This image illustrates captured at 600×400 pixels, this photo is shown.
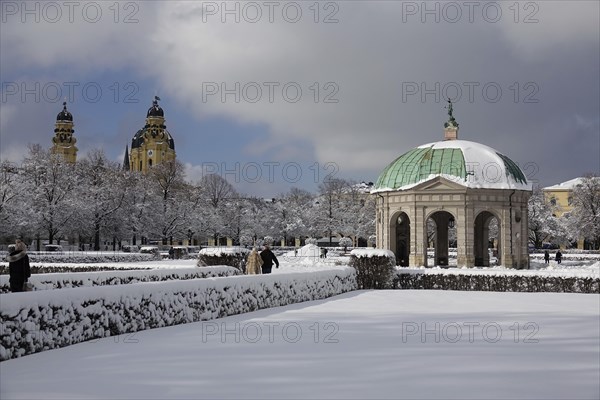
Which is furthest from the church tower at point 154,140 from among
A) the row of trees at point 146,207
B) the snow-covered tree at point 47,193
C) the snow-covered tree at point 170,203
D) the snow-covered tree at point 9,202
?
the snow-covered tree at point 9,202

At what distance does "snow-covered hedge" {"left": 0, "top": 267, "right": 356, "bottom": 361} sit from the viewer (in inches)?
392

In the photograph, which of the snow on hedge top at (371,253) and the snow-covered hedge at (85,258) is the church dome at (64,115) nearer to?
the snow-covered hedge at (85,258)

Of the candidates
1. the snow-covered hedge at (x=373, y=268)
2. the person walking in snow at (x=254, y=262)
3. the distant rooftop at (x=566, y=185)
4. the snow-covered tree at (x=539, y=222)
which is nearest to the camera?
the person walking in snow at (x=254, y=262)

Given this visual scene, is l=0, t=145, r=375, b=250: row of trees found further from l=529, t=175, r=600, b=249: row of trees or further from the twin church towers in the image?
the twin church towers

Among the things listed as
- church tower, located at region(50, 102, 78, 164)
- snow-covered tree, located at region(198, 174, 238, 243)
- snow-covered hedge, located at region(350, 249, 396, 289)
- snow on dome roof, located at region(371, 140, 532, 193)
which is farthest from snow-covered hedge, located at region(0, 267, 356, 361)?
church tower, located at region(50, 102, 78, 164)

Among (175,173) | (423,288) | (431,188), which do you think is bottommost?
(423,288)

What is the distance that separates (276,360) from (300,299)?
9.76m

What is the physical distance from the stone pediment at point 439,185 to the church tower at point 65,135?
87.1 m

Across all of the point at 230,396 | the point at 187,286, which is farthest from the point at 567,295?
the point at 230,396

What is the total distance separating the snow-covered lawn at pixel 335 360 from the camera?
24.7 feet

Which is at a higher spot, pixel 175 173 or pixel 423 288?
pixel 175 173

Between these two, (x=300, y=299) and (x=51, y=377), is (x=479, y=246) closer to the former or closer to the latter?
(x=300, y=299)

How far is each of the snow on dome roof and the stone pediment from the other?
17 cm

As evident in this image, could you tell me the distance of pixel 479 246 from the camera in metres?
34.0
